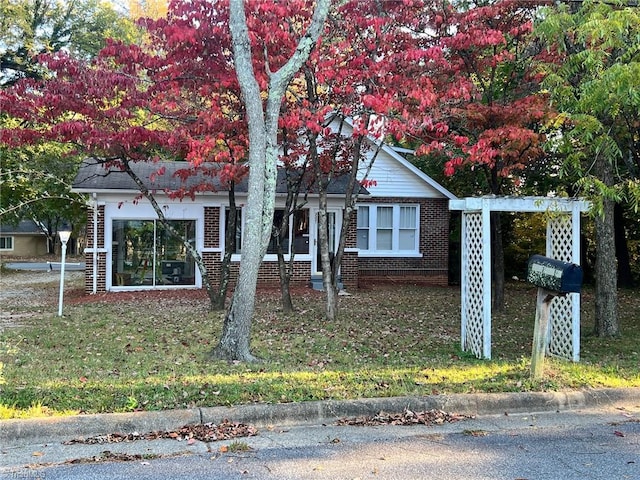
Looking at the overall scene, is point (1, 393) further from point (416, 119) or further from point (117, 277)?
point (117, 277)

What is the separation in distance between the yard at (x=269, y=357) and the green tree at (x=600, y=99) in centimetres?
155

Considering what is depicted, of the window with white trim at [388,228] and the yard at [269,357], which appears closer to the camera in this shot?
the yard at [269,357]

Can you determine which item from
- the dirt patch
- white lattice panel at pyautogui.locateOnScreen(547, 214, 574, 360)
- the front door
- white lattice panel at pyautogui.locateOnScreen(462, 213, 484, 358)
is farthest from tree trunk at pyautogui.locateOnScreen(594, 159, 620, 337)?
the dirt patch

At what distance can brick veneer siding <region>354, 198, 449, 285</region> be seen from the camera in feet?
68.0

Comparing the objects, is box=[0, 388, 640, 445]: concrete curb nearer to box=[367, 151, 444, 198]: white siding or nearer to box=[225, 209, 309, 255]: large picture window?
box=[225, 209, 309, 255]: large picture window

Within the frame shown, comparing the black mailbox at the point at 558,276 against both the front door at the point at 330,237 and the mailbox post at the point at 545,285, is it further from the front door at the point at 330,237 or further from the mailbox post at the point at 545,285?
the front door at the point at 330,237

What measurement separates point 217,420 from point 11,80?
31907 mm

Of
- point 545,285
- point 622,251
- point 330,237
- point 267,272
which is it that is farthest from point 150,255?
point 622,251

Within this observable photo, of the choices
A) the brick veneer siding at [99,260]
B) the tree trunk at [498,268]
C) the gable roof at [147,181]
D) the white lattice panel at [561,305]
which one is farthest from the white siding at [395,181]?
the white lattice panel at [561,305]

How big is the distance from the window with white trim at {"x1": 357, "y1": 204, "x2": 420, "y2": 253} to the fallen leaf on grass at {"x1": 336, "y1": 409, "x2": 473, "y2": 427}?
48.8ft

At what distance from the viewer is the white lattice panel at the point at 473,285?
823 cm

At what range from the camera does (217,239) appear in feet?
57.2

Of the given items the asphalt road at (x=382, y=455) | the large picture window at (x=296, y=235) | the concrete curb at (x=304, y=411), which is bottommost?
the asphalt road at (x=382, y=455)

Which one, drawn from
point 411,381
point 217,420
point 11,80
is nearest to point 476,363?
point 411,381
